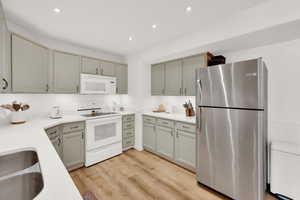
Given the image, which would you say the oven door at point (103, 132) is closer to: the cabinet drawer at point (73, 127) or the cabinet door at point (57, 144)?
the cabinet drawer at point (73, 127)

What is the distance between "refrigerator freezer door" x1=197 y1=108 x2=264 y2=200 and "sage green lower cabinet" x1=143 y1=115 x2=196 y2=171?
1.23 feet

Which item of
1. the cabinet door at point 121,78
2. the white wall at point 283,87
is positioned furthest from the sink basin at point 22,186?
the white wall at point 283,87

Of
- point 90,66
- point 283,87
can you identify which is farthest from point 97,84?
point 283,87

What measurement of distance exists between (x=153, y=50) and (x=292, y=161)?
→ 291 cm

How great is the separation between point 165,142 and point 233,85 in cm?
179

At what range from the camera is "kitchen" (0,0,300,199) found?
166cm

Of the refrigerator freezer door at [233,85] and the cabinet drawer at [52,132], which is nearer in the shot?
the refrigerator freezer door at [233,85]

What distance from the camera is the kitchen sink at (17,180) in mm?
1081

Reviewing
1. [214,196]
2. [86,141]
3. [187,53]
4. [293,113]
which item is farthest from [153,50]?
[214,196]

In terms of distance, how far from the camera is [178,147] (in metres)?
2.62

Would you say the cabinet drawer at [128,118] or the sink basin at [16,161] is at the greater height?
the cabinet drawer at [128,118]

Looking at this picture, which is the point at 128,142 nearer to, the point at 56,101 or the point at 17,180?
the point at 56,101

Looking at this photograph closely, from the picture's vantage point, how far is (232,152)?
1.70 metres

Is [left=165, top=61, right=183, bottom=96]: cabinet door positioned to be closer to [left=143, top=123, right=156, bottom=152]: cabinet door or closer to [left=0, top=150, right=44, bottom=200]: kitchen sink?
[left=143, top=123, right=156, bottom=152]: cabinet door
